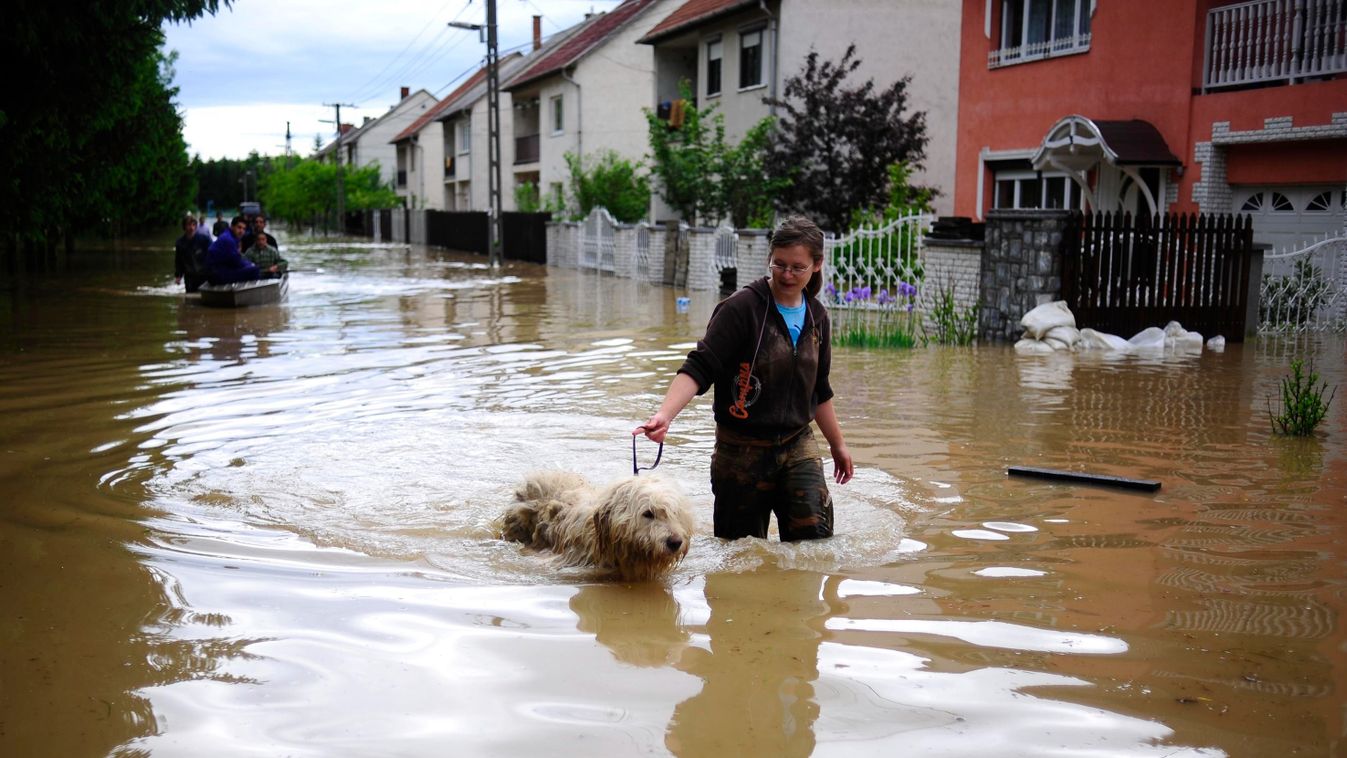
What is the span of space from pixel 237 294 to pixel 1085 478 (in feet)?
54.8

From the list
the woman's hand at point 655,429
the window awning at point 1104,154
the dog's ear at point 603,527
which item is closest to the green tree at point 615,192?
the window awning at point 1104,154

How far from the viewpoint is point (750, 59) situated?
31391 mm

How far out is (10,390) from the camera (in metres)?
11.0

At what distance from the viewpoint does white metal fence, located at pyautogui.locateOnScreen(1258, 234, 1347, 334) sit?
1658 centimetres

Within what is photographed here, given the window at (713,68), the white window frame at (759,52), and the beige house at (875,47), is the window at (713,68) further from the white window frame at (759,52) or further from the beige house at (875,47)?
the beige house at (875,47)

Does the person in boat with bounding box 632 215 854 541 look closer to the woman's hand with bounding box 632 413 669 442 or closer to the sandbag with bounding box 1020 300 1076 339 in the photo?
the woman's hand with bounding box 632 413 669 442

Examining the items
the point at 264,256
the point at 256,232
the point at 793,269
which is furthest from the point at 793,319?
the point at 256,232

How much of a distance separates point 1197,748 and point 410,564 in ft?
11.8

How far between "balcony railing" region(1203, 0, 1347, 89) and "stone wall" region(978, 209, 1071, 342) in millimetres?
5252

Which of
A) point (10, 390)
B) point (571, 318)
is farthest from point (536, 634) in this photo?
point (571, 318)

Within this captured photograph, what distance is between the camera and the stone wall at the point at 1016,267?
14.7m

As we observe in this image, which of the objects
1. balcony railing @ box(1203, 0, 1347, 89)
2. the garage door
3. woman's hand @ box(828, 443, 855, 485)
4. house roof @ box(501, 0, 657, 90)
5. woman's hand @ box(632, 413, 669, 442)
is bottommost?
woman's hand @ box(828, 443, 855, 485)

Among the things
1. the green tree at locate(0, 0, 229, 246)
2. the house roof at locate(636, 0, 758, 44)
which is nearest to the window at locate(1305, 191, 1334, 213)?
the house roof at locate(636, 0, 758, 44)

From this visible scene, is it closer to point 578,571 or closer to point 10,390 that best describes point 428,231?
point 10,390
